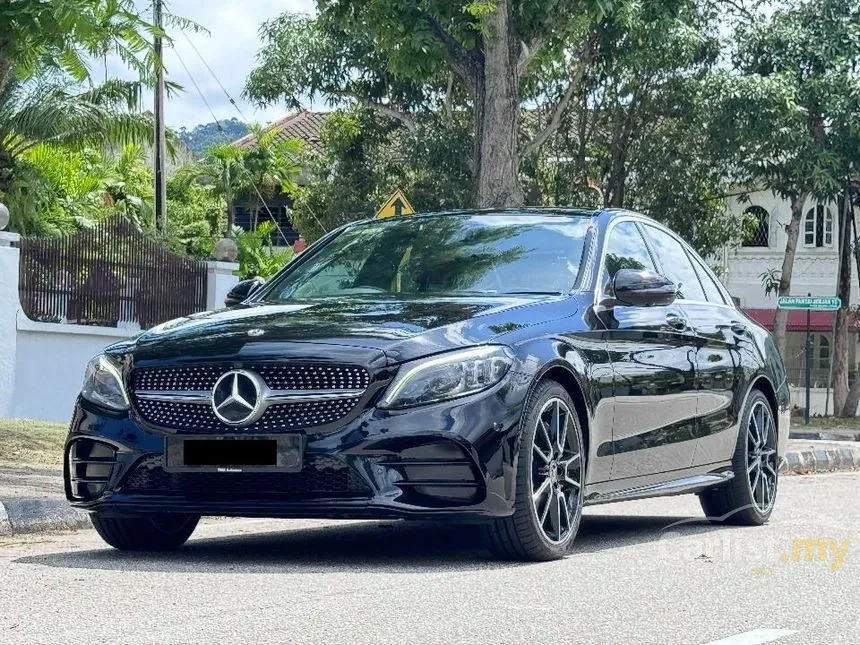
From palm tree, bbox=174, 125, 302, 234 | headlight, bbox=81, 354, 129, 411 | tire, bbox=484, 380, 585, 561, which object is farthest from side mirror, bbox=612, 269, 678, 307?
palm tree, bbox=174, 125, 302, 234

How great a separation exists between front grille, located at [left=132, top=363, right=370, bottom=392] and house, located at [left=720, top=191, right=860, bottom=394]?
3832 cm

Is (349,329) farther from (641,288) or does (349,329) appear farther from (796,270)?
(796,270)

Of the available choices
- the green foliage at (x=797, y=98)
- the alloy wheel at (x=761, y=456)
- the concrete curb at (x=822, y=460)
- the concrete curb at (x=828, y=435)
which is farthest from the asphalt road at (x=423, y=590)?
the green foliage at (x=797, y=98)

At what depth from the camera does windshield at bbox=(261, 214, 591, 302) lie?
8.19m

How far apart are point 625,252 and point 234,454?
8.86ft

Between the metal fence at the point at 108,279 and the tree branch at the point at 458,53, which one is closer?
the metal fence at the point at 108,279

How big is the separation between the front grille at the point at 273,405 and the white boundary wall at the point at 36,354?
37.6 ft

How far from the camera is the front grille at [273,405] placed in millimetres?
6949

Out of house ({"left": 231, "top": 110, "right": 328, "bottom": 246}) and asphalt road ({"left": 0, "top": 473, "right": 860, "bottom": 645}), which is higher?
house ({"left": 231, "top": 110, "right": 328, "bottom": 246})

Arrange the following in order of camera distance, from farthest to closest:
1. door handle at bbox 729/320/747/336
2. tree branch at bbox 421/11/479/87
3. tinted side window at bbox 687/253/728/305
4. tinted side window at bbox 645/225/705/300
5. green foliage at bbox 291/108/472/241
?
1. green foliage at bbox 291/108/472/241
2. tree branch at bbox 421/11/479/87
3. tinted side window at bbox 687/253/728/305
4. door handle at bbox 729/320/747/336
5. tinted side window at bbox 645/225/705/300

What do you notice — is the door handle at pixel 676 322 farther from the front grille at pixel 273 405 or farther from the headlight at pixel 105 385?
the headlight at pixel 105 385

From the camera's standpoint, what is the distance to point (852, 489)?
45.2 ft

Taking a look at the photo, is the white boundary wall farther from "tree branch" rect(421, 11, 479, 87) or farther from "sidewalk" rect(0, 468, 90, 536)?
"sidewalk" rect(0, 468, 90, 536)

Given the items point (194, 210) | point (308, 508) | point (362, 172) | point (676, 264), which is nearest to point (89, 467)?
point (308, 508)
